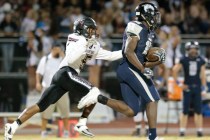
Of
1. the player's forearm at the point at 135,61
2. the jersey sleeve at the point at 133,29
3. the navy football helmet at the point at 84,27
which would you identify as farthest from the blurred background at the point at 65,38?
the player's forearm at the point at 135,61

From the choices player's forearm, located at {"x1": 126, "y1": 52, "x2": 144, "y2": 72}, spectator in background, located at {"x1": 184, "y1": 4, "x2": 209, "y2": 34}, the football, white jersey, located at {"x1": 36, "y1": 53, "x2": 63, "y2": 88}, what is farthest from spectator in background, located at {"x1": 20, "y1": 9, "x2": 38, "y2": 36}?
player's forearm, located at {"x1": 126, "y1": 52, "x2": 144, "y2": 72}

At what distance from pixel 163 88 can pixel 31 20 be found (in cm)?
368

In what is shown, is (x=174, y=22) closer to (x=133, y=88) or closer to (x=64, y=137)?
(x=64, y=137)

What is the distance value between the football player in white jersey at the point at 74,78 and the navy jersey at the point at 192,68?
195 inches

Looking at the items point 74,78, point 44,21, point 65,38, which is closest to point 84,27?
point 74,78

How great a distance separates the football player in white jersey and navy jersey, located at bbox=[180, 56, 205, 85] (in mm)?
4964

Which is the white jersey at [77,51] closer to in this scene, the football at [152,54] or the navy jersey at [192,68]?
the football at [152,54]

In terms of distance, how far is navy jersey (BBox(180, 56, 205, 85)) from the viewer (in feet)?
53.8

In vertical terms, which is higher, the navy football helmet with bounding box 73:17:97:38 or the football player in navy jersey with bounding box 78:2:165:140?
the navy football helmet with bounding box 73:17:97:38

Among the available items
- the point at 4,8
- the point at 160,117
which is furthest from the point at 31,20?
the point at 160,117

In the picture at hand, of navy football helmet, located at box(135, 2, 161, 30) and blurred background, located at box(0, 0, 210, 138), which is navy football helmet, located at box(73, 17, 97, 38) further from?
blurred background, located at box(0, 0, 210, 138)

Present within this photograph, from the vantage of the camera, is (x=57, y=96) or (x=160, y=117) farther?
(x=160, y=117)

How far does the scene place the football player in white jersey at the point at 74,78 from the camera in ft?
37.7

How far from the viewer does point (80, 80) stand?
11.5m
